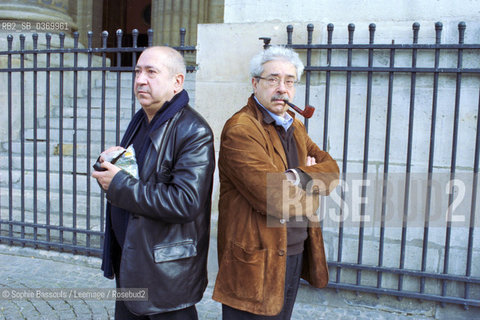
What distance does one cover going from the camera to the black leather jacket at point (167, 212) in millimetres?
1871

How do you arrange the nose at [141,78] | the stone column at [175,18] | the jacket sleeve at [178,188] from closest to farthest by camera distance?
the jacket sleeve at [178,188] < the nose at [141,78] < the stone column at [175,18]

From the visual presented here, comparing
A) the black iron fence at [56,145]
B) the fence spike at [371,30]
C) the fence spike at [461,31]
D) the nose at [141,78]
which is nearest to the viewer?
the nose at [141,78]

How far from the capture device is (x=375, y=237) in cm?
376

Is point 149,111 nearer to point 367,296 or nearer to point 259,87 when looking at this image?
point 259,87

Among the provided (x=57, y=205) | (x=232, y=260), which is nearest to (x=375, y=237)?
(x=232, y=260)

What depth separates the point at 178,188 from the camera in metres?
1.90

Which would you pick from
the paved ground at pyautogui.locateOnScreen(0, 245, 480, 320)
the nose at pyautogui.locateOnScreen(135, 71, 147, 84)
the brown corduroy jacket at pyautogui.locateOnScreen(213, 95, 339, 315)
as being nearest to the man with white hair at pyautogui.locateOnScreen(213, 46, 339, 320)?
the brown corduroy jacket at pyautogui.locateOnScreen(213, 95, 339, 315)

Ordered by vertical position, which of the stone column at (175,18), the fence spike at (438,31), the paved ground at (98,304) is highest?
the stone column at (175,18)

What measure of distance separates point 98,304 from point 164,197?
215cm

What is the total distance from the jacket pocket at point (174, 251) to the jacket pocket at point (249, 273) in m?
0.21

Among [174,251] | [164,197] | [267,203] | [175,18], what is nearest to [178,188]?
[164,197]

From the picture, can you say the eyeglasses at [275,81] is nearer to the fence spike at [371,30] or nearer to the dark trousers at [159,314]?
the dark trousers at [159,314]

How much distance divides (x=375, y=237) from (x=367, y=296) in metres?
0.51

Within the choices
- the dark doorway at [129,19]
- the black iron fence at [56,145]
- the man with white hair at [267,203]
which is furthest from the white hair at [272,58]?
the dark doorway at [129,19]
